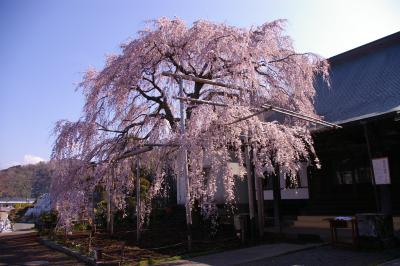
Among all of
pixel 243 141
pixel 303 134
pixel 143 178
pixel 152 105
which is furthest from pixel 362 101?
pixel 143 178

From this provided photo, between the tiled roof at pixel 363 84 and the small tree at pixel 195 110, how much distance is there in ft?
5.74

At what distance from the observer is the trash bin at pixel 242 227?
1329 centimetres

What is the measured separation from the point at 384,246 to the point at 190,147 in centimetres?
604

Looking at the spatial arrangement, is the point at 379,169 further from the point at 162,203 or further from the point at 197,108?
the point at 162,203

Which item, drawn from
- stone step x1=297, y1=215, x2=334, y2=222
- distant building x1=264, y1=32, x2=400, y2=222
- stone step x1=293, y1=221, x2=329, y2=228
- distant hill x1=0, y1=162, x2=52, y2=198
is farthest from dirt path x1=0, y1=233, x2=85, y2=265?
distant hill x1=0, y1=162, x2=52, y2=198

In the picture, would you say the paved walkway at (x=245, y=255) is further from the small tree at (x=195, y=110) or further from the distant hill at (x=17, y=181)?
the distant hill at (x=17, y=181)

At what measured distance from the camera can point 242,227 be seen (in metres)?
13.3

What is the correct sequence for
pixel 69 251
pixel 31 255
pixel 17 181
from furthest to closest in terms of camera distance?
pixel 17 181 < pixel 31 255 < pixel 69 251

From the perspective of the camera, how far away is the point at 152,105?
1477 cm

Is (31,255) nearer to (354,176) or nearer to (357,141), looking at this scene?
(357,141)

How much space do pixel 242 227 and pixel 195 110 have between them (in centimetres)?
469

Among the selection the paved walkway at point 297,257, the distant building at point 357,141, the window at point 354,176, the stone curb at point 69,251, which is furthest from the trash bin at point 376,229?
the stone curb at point 69,251

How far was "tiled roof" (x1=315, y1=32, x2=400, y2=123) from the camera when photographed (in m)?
13.2

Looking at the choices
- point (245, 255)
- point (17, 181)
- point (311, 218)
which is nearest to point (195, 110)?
point (245, 255)
